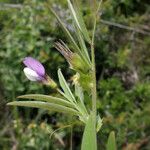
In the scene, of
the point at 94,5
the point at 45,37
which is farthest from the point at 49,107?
the point at 45,37

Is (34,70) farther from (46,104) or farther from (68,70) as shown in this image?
(68,70)

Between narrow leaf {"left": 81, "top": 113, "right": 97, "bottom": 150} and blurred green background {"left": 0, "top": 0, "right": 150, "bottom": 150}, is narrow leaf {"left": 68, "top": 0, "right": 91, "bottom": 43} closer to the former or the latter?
narrow leaf {"left": 81, "top": 113, "right": 97, "bottom": 150}

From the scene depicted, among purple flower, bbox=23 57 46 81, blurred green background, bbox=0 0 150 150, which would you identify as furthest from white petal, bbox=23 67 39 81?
blurred green background, bbox=0 0 150 150

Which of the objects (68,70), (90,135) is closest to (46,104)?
(90,135)

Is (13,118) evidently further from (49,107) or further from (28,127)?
(49,107)

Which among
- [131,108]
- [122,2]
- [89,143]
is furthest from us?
[122,2]
